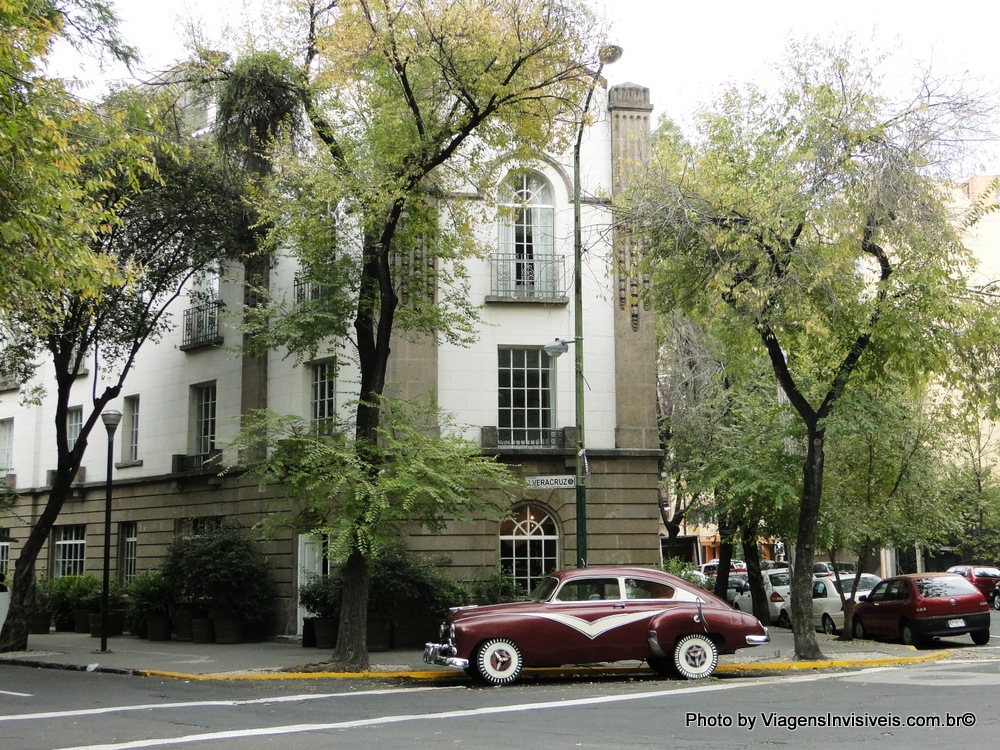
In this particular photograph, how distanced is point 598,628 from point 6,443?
26.8 meters

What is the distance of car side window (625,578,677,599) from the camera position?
15656 millimetres

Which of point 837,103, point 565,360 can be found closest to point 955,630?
point 565,360

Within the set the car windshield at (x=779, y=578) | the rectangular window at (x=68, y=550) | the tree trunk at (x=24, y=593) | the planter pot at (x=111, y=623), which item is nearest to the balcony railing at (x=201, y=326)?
the tree trunk at (x=24, y=593)

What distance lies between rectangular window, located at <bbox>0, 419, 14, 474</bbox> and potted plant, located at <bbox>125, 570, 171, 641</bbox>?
12158mm

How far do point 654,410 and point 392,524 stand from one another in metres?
8.10

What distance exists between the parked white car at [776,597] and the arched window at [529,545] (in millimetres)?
6274

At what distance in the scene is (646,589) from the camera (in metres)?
15.7

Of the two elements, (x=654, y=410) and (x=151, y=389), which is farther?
(x=151, y=389)

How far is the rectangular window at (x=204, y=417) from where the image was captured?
27469mm

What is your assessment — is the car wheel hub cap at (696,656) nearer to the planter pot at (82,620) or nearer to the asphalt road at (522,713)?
the asphalt road at (522,713)

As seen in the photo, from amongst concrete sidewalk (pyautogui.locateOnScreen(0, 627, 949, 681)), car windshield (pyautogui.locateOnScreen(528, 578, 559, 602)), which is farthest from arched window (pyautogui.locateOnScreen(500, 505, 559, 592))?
car windshield (pyautogui.locateOnScreen(528, 578, 559, 602))

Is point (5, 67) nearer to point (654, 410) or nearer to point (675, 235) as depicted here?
point (675, 235)

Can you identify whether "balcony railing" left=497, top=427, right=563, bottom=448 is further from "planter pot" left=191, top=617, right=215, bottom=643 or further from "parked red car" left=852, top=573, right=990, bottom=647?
"parked red car" left=852, top=573, right=990, bottom=647

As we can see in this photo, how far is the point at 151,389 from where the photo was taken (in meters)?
29.3
